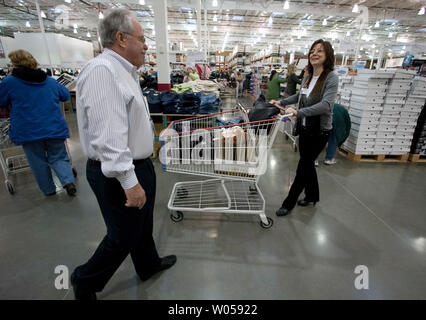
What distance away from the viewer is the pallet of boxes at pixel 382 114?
3902 millimetres

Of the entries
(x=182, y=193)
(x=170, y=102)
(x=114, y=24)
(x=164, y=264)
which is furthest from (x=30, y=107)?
(x=164, y=264)

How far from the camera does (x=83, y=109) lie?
3.43ft

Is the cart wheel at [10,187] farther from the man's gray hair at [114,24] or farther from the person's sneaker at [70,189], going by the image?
the man's gray hair at [114,24]

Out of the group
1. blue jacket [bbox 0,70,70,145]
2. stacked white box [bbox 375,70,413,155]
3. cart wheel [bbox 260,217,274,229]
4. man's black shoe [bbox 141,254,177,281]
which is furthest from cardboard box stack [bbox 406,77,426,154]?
blue jacket [bbox 0,70,70,145]

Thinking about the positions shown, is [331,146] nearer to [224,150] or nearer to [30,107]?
[224,150]

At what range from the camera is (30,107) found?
2631mm

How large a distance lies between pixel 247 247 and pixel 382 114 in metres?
3.79

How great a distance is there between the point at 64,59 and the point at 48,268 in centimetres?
977

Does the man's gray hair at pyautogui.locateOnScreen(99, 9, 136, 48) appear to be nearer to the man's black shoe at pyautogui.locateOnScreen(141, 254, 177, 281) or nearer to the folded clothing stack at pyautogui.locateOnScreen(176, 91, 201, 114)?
the man's black shoe at pyautogui.locateOnScreen(141, 254, 177, 281)

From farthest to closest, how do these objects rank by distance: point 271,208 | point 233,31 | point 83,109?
1. point 233,31
2. point 271,208
3. point 83,109

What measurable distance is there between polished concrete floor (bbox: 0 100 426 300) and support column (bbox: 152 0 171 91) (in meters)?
3.07

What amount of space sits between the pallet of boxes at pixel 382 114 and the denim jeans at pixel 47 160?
16.2 feet
